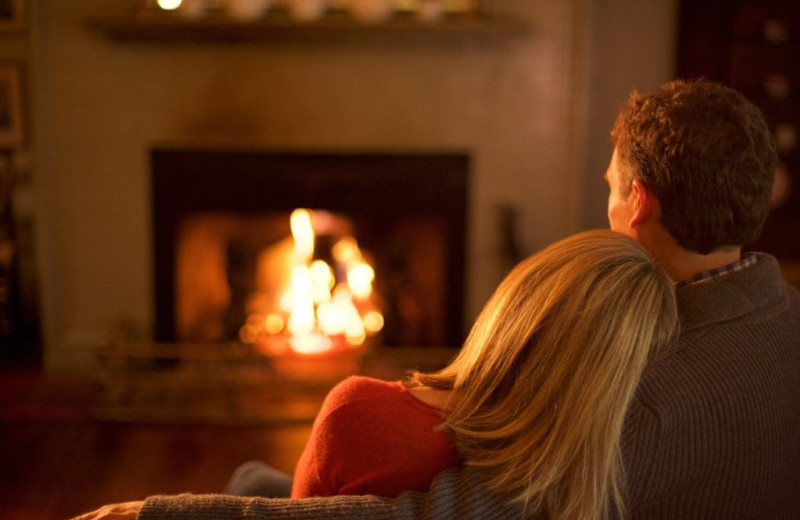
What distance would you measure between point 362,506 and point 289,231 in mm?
2415

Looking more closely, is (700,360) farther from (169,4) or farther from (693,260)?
(169,4)

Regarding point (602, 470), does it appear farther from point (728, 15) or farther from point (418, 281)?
point (728, 15)

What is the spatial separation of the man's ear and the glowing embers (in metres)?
2.13

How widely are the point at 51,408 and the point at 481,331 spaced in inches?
91.4

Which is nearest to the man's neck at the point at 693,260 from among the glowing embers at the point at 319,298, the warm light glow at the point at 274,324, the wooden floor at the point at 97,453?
the wooden floor at the point at 97,453

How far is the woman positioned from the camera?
3.20 ft

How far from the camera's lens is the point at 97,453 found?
2.62 metres

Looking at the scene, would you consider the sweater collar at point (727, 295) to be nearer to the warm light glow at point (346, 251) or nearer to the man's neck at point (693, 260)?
the man's neck at point (693, 260)

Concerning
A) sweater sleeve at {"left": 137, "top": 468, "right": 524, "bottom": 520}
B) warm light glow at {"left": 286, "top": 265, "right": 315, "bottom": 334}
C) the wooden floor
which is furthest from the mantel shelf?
sweater sleeve at {"left": 137, "top": 468, "right": 524, "bottom": 520}

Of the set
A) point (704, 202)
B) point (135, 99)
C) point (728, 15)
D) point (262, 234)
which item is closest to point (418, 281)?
point (262, 234)

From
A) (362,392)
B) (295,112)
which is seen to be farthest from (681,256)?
(295,112)

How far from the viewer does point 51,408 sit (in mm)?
2977

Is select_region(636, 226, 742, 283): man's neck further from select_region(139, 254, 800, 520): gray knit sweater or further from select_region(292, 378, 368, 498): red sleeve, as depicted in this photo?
select_region(292, 378, 368, 498): red sleeve

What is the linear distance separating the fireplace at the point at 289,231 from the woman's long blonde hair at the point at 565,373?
2117 millimetres
